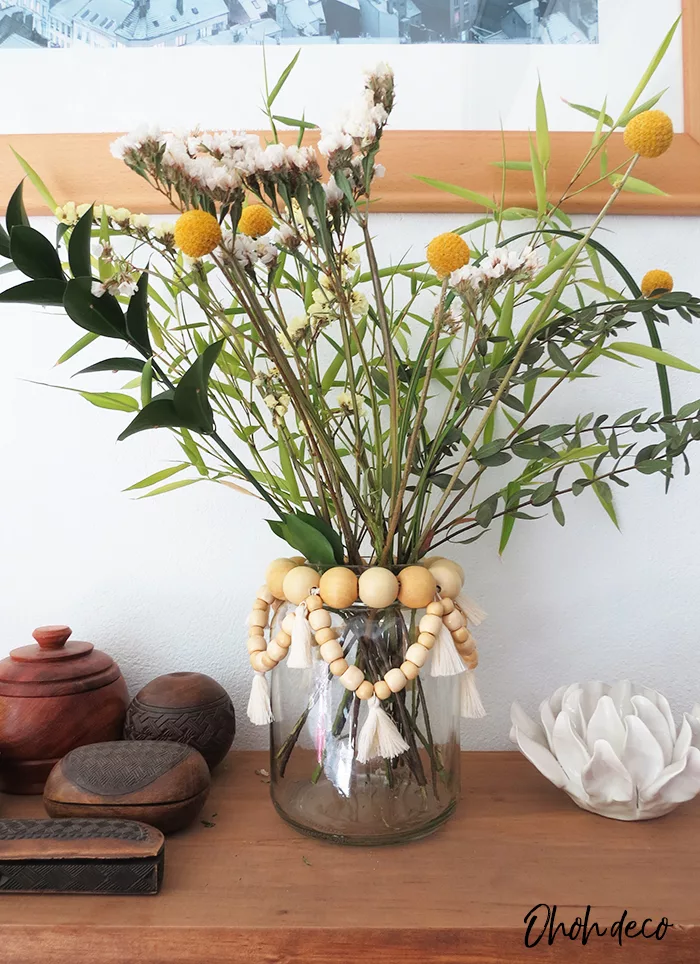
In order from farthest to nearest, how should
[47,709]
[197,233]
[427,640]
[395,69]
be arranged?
[395,69], [47,709], [427,640], [197,233]

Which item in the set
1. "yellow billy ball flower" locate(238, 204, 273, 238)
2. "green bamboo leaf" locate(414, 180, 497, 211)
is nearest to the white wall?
"green bamboo leaf" locate(414, 180, 497, 211)

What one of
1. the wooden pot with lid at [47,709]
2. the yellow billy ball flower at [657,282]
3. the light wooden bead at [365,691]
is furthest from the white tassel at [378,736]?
the yellow billy ball flower at [657,282]

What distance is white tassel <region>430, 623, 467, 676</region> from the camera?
56 centimetres

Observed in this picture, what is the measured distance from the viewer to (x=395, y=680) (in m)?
0.54

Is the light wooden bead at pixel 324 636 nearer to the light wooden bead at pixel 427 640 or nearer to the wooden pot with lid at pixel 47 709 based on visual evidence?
the light wooden bead at pixel 427 640

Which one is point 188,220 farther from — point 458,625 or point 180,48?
point 180,48

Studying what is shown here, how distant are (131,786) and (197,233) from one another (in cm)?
39

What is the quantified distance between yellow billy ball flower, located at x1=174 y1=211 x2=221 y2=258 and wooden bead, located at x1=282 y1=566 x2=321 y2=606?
0.24m

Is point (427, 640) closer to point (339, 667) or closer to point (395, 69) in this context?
point (339, 667)

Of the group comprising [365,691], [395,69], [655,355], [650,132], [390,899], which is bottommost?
[390,899]

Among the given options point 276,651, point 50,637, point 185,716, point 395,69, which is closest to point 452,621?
point 276,651

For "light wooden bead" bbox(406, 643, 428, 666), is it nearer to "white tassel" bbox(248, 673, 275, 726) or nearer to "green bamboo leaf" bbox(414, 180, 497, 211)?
"white tassel" bbox(248, 673, 275, 726)

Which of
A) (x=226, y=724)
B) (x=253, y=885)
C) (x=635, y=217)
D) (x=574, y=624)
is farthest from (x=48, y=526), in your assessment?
(x=635, y=217)

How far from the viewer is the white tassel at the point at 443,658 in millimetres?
561
